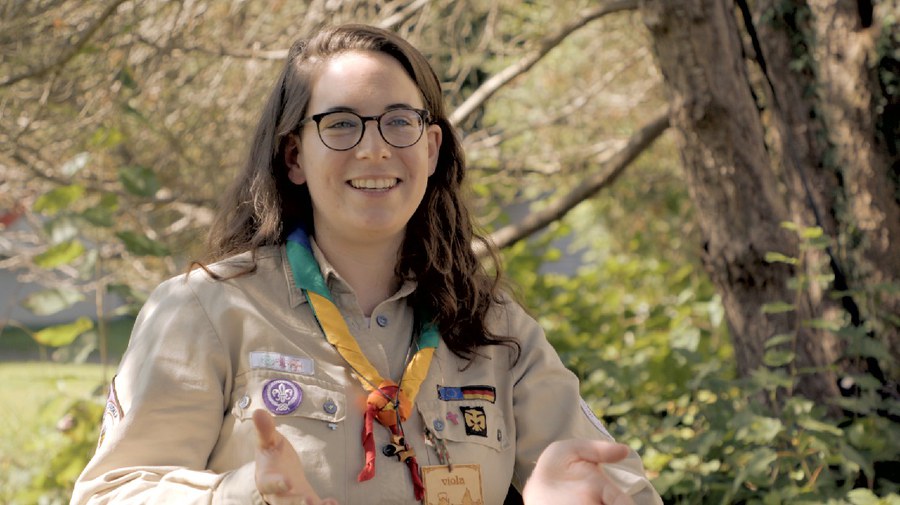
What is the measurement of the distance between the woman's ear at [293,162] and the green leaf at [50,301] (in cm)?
166

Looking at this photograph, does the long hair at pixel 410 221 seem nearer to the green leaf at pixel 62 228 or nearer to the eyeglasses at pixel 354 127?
the eyeglasses at pixel 354 127

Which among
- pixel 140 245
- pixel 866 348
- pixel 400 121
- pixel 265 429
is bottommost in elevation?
pixel 866 348

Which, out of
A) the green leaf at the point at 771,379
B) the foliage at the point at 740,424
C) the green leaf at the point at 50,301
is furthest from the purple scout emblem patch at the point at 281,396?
the green leaf at the point at 50,301

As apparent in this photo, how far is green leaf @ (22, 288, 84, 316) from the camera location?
3.58 meters

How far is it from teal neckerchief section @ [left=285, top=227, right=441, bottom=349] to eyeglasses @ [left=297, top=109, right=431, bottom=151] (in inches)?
8.7

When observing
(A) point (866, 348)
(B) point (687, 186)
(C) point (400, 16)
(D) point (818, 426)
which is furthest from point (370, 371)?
(C) point (400, 16)

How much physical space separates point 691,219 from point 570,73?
1.15 m

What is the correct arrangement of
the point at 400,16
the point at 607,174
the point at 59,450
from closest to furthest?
1. the point at 59,450
2. the point at 400,16
3. the point at 607,174

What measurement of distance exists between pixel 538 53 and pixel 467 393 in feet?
8.80

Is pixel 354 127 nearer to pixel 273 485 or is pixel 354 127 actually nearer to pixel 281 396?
pixel 281 396

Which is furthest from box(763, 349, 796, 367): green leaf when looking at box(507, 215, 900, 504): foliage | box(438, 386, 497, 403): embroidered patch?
box(438, 386, 497, 403): embroidered patch

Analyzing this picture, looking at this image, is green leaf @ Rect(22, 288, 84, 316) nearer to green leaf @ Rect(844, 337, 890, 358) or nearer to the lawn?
the lawn

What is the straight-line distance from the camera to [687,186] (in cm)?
401

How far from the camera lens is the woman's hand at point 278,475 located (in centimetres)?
155
